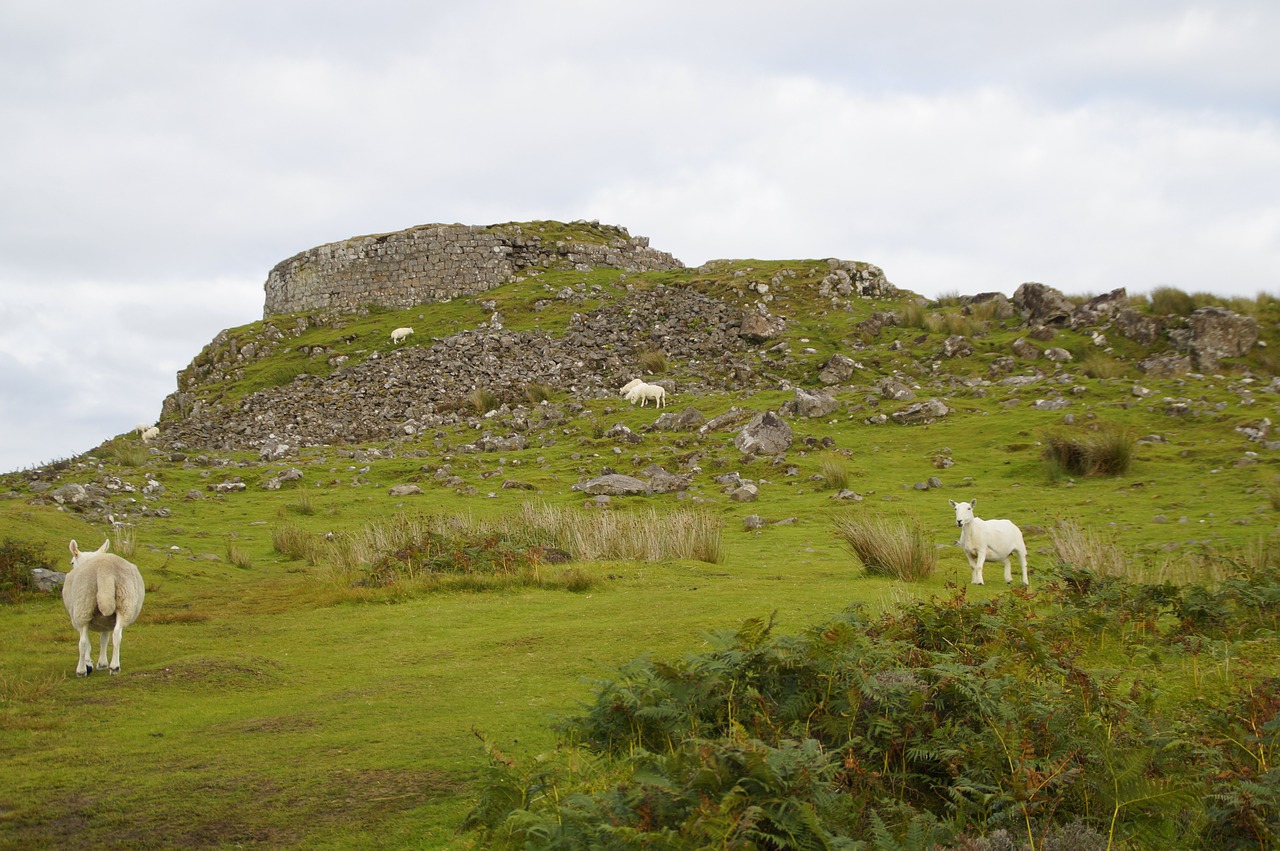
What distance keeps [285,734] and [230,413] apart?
32533 millimetres

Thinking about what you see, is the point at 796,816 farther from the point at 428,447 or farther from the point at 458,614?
the point at 428,447

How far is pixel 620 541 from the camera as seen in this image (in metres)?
15.3

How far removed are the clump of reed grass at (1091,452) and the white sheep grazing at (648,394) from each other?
1261cm

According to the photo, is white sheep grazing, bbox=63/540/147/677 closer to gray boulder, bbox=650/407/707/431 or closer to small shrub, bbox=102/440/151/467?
gray boulder, bbox=650/407/707/431

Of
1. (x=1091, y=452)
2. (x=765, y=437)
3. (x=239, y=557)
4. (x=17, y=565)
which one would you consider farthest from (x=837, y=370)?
(x=17, y=565)

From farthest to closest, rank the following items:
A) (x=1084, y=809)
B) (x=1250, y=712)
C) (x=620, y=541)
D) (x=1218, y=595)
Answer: (x=620, y=541)
(x=1218, y=595)
(x=1250, y=712)
(x=1084, y=809)

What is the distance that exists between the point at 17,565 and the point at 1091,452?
62.7 feet

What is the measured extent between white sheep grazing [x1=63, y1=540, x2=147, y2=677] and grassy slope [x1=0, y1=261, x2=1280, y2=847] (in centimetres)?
35

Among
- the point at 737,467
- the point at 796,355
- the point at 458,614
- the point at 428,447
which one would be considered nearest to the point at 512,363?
the point at 428,447

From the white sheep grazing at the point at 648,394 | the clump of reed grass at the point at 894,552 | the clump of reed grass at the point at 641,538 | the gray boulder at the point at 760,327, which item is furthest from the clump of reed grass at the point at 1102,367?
the clump of reed grass at the point at 894,552

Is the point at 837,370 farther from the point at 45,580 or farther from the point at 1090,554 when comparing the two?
the point at 45,580

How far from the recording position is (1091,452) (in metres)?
19.6

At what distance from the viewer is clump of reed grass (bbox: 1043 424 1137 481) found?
19.5 m

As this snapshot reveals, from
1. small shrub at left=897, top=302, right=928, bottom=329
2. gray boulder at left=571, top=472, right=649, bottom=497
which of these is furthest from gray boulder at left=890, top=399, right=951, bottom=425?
small shrub at left=897, top=302, right=928, bottom=329
